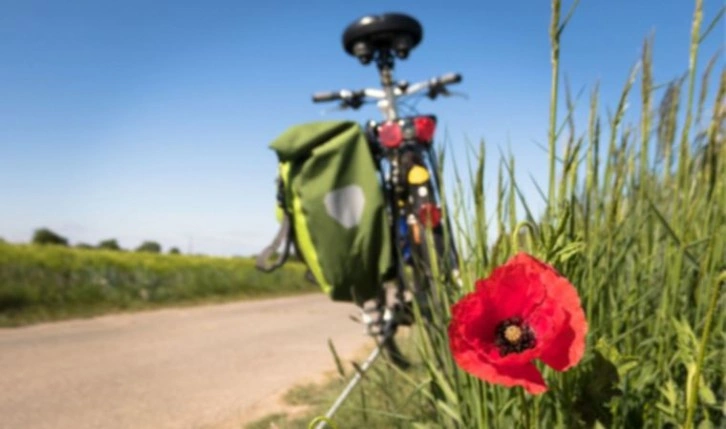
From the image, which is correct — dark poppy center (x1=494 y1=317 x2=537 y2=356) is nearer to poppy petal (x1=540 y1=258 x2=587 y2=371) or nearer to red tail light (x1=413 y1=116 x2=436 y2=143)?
poppy petal (x1=540 y1=258 x2=587 y2=371)

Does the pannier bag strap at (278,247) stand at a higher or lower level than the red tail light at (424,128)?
lower

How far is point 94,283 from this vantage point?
29.0 ft

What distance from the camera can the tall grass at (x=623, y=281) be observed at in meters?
0.86

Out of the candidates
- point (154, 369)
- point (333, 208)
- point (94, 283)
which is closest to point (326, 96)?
point (333, 208)

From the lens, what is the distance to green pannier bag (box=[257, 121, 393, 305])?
7.57ft

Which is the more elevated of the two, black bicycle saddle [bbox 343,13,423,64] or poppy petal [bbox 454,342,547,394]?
black bicycle saddle [bbox 343,13,423,64]

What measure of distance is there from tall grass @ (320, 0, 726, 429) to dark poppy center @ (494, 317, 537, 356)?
97 mm

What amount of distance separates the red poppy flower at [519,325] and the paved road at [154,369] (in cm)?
208

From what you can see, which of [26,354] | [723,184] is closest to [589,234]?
[723,184]

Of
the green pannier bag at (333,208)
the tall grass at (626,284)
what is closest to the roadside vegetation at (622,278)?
the tall grass at (626,284)

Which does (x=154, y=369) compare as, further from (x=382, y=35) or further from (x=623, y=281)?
(x=623, y=281)

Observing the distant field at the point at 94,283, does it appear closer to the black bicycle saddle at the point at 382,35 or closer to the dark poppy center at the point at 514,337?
the black bicycle saddle at the point at 382,35

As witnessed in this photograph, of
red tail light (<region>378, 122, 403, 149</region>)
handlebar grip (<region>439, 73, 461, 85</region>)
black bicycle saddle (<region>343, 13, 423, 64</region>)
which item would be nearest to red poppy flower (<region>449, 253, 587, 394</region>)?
red tail light (<region>378, 122, 403, 149</region>)

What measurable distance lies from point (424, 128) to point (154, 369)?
7.60 feet
